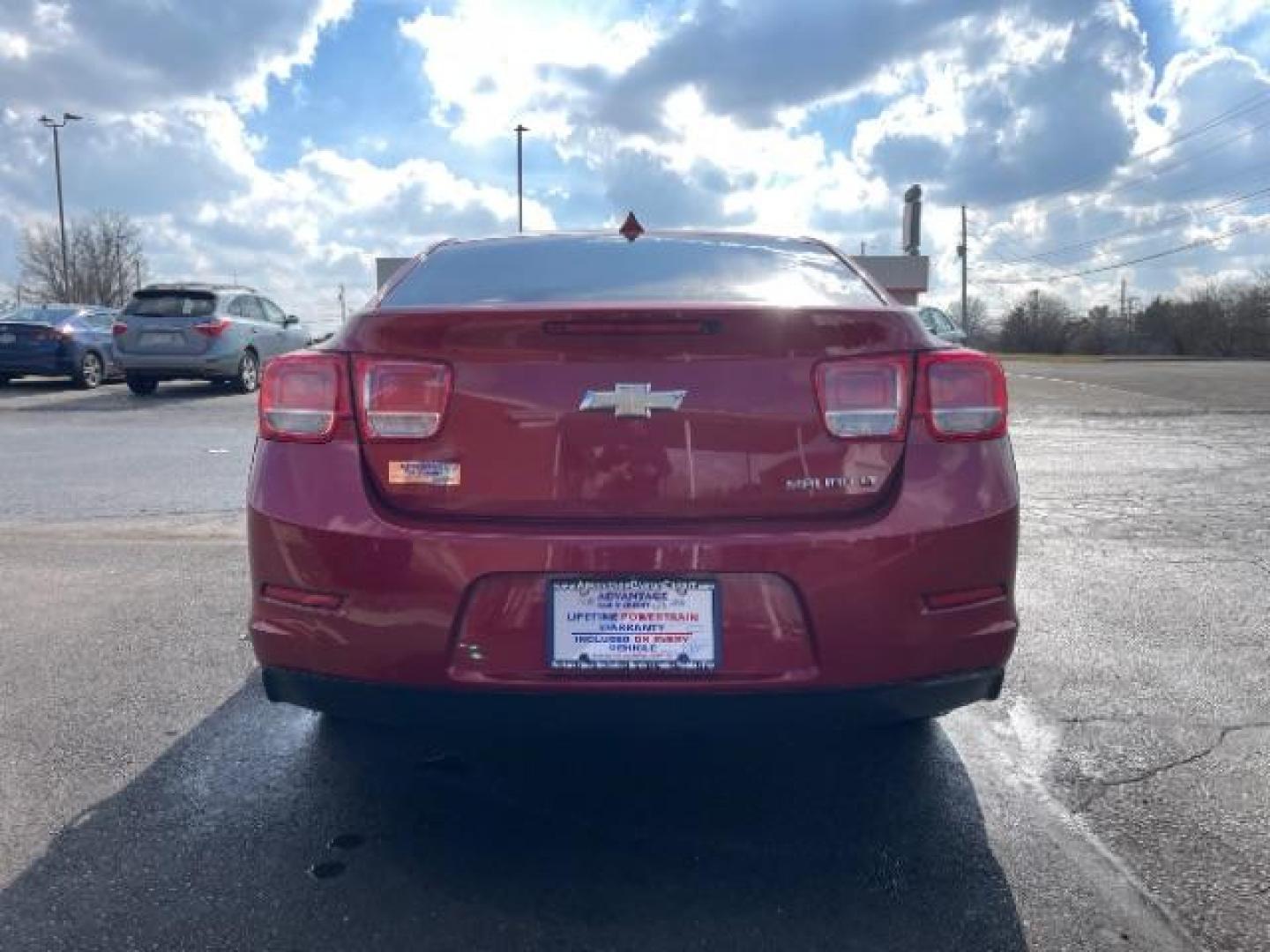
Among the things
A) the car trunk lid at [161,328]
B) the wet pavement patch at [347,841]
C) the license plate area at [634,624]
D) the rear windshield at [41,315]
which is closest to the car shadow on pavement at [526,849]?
the wet pavement patch at [347,841]

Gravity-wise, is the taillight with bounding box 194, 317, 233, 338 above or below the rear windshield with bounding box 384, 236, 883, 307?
above

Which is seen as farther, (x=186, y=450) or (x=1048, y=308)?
(x=1048, y=308)

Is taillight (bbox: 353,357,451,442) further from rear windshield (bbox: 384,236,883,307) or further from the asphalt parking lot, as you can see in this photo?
the asphalt parking lot

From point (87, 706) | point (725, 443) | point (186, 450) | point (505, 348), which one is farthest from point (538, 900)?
point (186, 450)

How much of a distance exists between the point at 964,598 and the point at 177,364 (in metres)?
14.4

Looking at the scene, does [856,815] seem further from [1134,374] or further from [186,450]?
[1134,374]

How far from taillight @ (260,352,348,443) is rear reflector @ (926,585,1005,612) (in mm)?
1428

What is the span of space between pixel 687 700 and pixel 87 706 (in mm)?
2271

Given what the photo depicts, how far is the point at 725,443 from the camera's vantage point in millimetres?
2309

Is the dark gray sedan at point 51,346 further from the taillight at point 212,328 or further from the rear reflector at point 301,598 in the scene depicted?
the rear reflector at point 301,598

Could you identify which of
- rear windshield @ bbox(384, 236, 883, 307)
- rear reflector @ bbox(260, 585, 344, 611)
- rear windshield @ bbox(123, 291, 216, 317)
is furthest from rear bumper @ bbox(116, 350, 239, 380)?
rear reflector @ bbox(260, 585, 344, 611)

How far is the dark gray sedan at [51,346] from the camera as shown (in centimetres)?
1628

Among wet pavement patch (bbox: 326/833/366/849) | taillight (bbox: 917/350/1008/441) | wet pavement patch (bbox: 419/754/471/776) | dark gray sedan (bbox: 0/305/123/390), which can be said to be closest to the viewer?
taillight (bbox: 917/350/1008/441)

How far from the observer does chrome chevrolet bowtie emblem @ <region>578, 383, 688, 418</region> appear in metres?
2.30
